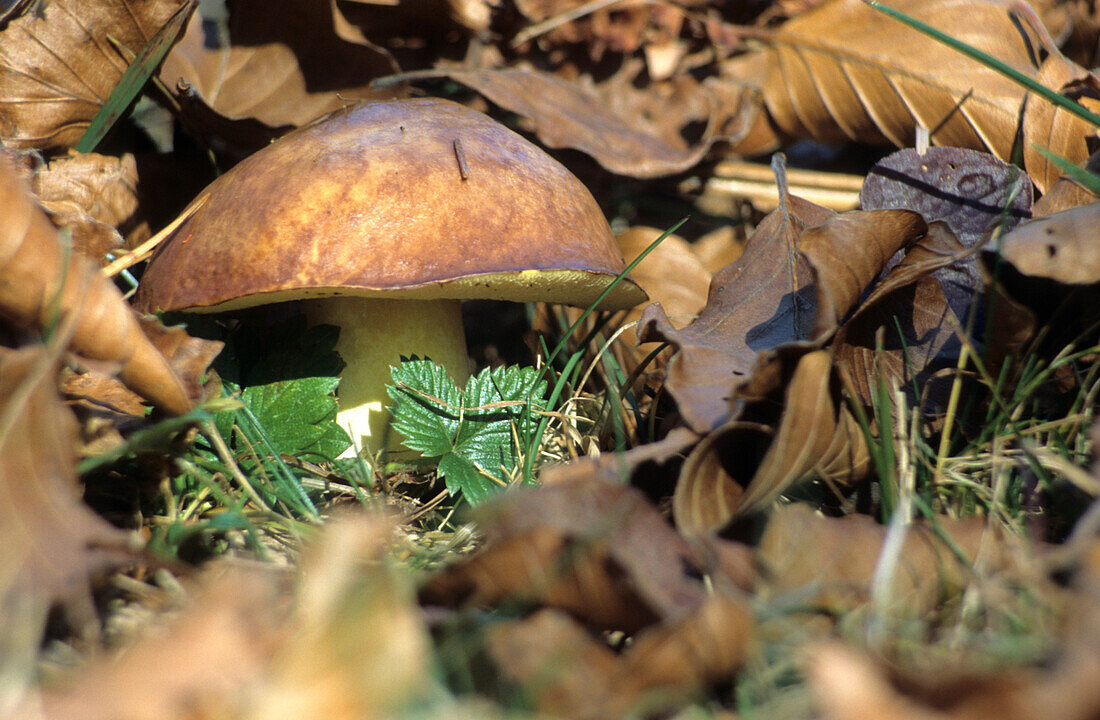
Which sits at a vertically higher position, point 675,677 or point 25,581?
point 25,581

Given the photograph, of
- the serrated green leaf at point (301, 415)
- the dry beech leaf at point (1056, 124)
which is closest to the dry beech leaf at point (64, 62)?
the serrated green leaf at point (301, 415)

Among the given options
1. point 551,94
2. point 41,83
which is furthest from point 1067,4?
point 41,83

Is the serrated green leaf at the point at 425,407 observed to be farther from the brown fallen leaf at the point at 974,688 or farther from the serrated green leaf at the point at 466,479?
the brown fallen leaf at the point at 974,688

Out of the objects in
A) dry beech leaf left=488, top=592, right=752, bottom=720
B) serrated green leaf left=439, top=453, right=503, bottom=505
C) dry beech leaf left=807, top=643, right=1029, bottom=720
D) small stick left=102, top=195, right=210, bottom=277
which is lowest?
serrated green leaf left=439, top=453, right=503, bottom=505

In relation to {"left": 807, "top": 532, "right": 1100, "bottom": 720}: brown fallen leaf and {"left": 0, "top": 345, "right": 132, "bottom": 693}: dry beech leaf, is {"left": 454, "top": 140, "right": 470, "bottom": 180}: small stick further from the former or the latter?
{"left": 807, "top": 532, "right": 1100, "bottom": 720}: brown fallen leaf

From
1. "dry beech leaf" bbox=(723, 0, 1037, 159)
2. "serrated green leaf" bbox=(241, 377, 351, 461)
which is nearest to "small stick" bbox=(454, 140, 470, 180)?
"serrated green leaf" bbox=(241, 377, 351, 461)

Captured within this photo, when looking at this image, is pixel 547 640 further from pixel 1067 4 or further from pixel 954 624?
pixel 1067 4
